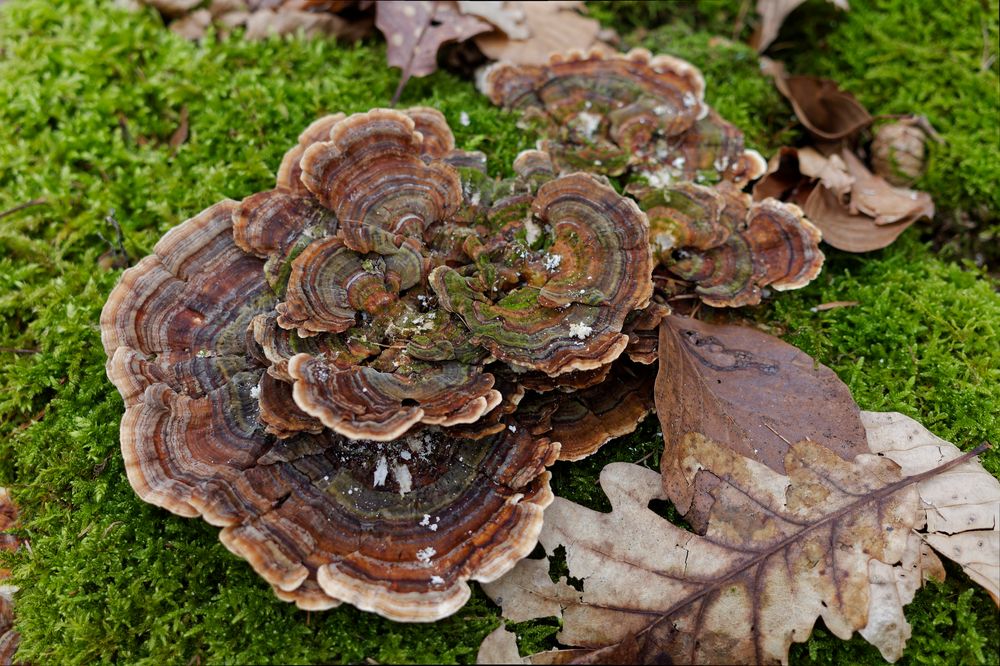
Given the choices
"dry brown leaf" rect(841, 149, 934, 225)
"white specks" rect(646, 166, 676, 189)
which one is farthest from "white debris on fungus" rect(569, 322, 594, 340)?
"dry brown leaf" rect(841, 149, 934, 225)

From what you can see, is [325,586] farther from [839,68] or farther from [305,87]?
[839,68]

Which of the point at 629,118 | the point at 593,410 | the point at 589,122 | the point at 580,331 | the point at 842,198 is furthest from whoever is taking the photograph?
the point at 842,198

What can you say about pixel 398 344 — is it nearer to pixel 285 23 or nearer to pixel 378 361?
pixel 378 361

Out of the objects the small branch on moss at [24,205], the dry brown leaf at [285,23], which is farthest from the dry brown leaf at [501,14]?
the small branch on moss at [24,205]

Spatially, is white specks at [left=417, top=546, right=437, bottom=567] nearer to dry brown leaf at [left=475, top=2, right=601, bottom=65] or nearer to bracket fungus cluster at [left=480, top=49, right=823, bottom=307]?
bracket fungus cluster at [left=480, top=49, right=823, bottom=307]

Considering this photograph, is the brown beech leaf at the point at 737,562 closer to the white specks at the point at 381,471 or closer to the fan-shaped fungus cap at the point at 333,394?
the fan-shaped fungus cap at the point at 333,394

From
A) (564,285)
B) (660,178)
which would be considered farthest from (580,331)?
(660,178)
